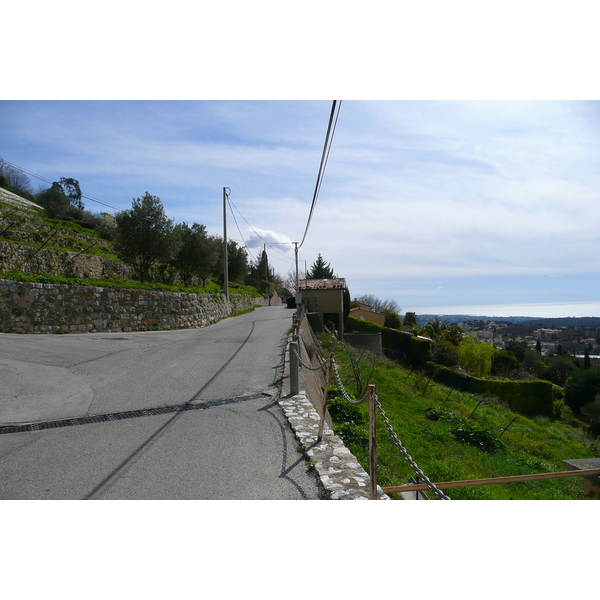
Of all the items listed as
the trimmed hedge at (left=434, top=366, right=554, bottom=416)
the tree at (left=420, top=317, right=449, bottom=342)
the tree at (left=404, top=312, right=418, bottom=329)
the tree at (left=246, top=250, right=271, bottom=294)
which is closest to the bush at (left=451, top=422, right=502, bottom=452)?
the trimmed hedge at (left=434, top=366, right=554, bottom=416)

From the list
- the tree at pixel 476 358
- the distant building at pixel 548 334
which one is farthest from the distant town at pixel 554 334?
the tree at pixel 476 358

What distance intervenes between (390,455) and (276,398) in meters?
2.64

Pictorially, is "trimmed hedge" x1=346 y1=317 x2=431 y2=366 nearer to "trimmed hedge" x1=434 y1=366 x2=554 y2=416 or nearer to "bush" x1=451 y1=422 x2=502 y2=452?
"trimmed hedge" x1=434 y1=366 x2=554 y2=416

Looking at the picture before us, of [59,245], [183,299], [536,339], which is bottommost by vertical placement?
[536,339]

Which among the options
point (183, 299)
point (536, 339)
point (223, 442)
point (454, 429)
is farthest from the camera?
point (536, 339)

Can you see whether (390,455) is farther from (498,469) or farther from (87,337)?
(87,337)

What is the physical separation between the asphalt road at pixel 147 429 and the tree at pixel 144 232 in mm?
10797

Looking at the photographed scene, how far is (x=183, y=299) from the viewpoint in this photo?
62.8ft

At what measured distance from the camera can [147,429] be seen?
5.91m

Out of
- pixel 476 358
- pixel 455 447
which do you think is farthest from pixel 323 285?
pixel 455 447

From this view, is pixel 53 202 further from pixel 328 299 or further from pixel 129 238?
pixel 328 299

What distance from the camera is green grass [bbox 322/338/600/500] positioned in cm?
790

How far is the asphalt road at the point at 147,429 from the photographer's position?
4254mm

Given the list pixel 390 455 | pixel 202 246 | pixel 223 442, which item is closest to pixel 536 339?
pixel 202 246
